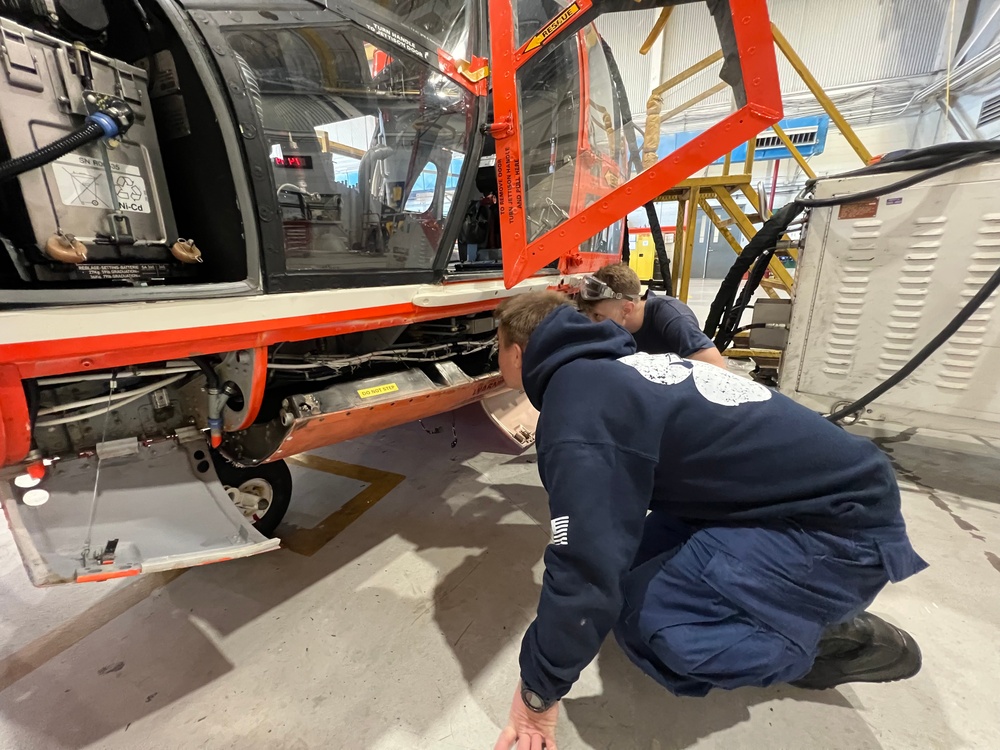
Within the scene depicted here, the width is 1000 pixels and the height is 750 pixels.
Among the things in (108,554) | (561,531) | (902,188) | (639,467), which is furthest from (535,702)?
(902,188)

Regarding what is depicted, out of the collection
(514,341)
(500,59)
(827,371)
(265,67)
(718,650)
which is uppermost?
(500,59)

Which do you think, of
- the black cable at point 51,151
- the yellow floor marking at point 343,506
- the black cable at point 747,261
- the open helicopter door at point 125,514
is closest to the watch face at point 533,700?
the open helicopter door at point 125,514

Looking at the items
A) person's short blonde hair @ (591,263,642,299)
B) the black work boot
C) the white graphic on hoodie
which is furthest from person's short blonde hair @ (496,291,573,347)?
the black work boot

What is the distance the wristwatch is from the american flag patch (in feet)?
1.21

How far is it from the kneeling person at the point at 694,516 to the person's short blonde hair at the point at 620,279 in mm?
→ 1226

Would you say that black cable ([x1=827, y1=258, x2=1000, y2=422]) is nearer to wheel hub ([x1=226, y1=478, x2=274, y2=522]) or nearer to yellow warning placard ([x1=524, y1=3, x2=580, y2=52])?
yellow warning placard ([x1=524, y1=3, x2=580, y2=52])

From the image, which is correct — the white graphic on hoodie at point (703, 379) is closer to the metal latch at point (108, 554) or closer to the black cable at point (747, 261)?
the metal latch at point (108, 554)

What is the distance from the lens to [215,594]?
1.85 metres

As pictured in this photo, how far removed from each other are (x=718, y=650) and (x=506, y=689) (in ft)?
2.26

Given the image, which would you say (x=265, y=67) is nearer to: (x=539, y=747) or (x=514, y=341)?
(x=514, y=341)

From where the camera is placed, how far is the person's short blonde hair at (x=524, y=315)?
132 centimetres

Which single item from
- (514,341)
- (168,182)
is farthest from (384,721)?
(168,182)

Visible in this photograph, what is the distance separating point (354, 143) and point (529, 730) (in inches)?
79.3

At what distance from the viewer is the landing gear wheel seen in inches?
75.3
